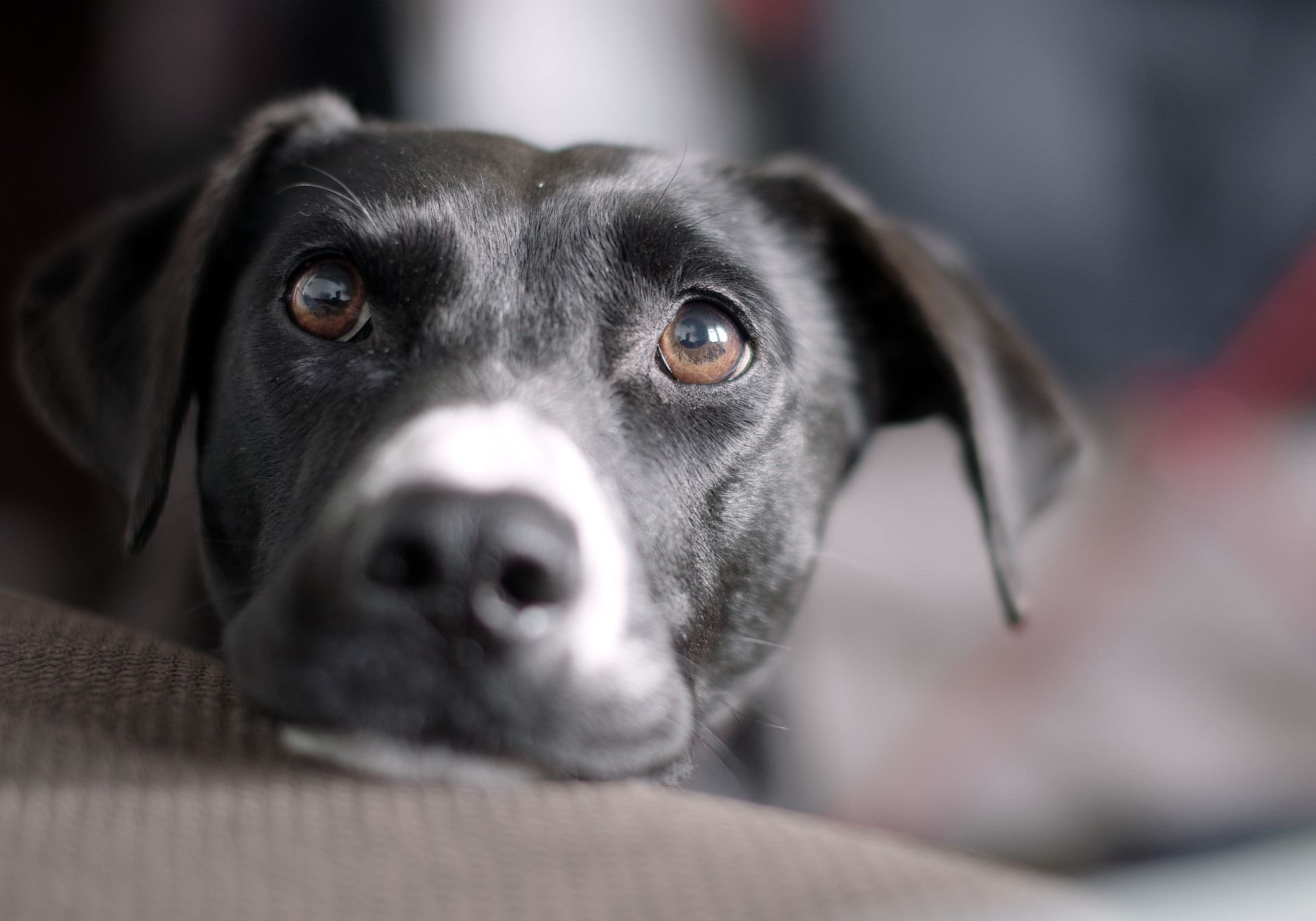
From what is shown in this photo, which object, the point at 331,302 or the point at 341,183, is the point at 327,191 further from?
the point at 331,302

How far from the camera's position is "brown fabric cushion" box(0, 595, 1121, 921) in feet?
2.34

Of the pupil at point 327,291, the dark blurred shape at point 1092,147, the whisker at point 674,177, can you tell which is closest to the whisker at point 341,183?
the pupil at point 327,291

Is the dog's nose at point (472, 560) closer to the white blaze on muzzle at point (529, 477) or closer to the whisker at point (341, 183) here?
the white blaze on muzzle at point (529, 477)

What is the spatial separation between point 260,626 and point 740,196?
1191 mm

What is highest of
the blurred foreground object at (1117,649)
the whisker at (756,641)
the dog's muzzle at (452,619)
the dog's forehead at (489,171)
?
the dog's forehead at (489,171)

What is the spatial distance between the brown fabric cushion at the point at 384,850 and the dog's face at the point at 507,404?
0.65 feet

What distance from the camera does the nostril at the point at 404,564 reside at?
106cm

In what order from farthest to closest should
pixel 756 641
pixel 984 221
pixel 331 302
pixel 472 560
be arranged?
pixel 984 221 < pixel 756 641 < pixel 331 302 < pixel 472 560

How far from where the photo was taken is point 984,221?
3936mm

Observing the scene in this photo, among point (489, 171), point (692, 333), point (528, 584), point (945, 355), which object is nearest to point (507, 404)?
point (528, 584)

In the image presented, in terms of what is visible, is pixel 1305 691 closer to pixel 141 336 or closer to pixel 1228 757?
pixel 1228 757

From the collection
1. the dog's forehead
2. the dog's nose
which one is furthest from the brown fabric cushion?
the dog's forehead

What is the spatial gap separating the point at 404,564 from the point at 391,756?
191mm

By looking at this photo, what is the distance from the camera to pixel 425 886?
2.38ft
